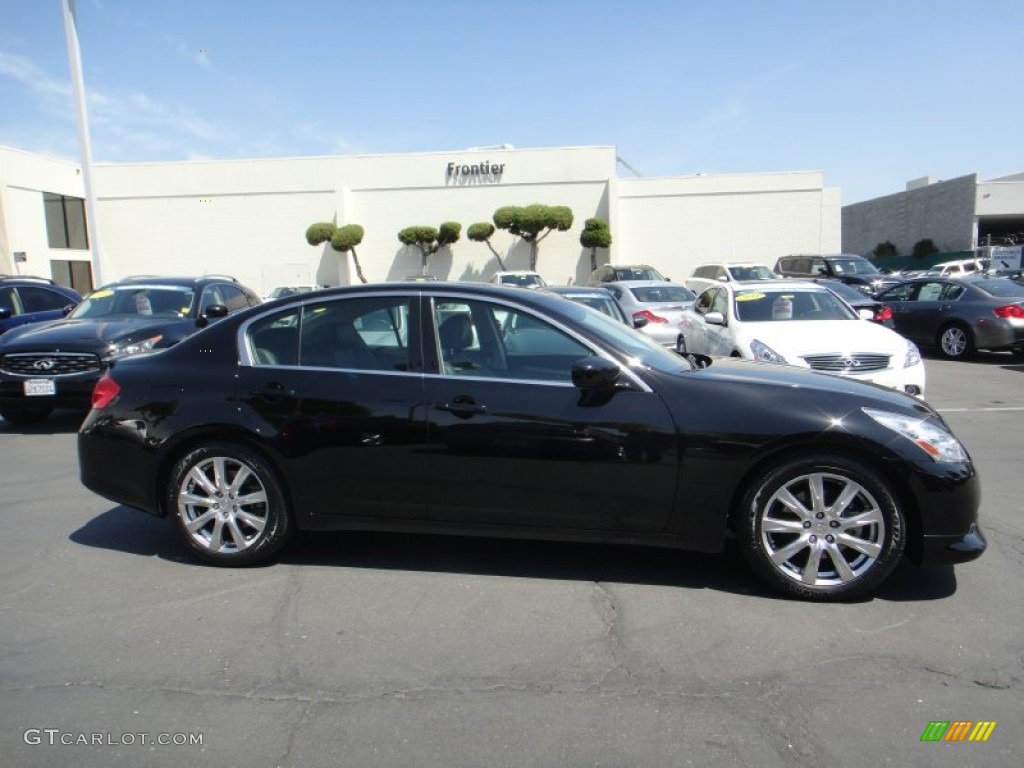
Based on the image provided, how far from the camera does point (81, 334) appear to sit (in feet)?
28.0

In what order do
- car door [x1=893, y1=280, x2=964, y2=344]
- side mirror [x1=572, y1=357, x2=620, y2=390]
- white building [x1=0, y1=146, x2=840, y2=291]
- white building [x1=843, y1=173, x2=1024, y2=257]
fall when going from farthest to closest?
white building [x1=843, y1=173, x2=1024, y2=257] → white building [x1=0, y1=146, x2=840, y2=291] → car door [x1=893, y1=280, x2=964, y2=344] → side mirror [x1=572, y1=357, x2=620, y2=390]

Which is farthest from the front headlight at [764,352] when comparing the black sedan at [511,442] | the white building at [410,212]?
the white building at [410,212]

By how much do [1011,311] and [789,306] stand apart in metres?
6.36

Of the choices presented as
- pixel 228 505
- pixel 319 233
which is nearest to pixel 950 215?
pixel 319 233

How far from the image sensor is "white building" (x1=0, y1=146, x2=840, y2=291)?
3775 centimetres

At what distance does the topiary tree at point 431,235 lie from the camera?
125ft

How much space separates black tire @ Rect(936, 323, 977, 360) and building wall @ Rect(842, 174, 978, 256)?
35704mm

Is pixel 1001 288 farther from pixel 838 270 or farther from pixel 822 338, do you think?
pixel 838 270

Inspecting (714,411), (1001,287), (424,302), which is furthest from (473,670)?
(1001,287)

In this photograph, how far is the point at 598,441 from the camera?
4012mm

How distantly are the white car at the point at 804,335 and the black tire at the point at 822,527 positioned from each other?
3.02 metres

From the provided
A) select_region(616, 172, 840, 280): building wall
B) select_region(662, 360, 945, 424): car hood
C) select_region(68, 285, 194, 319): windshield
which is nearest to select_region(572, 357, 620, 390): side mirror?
select_region(662, 360, 945, 424): car hood

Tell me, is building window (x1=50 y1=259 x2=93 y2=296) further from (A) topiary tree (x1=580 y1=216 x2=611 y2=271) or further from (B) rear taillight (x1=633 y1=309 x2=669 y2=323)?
(B) rear taillight (x1=633 y1=309 x2=669 y2=323)

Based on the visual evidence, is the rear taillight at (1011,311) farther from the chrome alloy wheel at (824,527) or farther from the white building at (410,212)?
the white building at (410,212)
